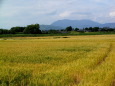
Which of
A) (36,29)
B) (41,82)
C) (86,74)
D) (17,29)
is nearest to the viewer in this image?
(41,82)

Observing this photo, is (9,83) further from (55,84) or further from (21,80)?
(55,84)

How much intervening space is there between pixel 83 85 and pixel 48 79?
4.26 ft

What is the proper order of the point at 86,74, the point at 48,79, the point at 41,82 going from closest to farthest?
the point at 41,82 < the point at 48,79 < the point at 86,74

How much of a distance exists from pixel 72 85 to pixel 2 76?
7.58 ft

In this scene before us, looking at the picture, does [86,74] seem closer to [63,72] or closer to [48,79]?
[63,72]

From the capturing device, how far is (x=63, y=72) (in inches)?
280

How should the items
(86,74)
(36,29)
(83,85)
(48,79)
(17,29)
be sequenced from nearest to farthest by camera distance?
(83,85)
(48,79)
(86,74)
(36,29)
(17,29)

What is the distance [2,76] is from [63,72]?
7.34ft

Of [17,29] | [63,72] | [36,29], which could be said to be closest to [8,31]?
[17,29]

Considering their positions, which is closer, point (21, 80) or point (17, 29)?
point (21, 80)

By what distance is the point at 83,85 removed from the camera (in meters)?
5.40

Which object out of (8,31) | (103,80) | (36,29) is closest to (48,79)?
(103,80)

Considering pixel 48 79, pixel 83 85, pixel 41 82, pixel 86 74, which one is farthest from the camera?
pixel 86 74

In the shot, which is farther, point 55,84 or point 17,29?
point 17,29
